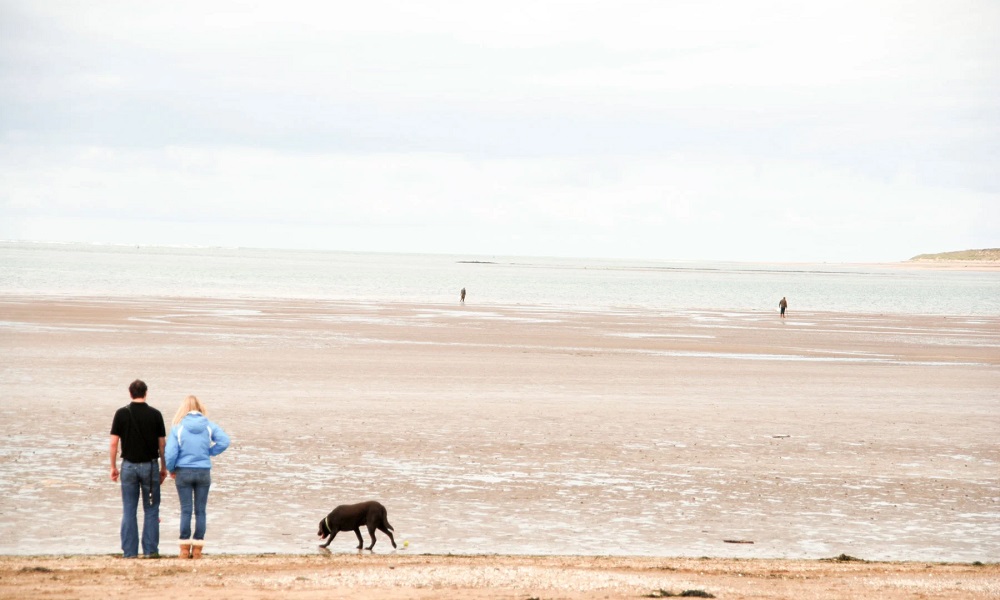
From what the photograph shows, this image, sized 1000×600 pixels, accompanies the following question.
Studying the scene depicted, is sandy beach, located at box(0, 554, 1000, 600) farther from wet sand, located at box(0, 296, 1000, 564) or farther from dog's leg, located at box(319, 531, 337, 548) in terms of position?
wet sand, located at box(0, 296, 1000, 564)

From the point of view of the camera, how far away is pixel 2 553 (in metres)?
11.0

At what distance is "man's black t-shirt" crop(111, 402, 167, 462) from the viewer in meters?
10.8

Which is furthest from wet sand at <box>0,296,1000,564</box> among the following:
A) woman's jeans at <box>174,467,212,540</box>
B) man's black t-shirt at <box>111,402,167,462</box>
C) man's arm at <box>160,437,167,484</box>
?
man's black t-shirt at <box>111,402,167,462</box>

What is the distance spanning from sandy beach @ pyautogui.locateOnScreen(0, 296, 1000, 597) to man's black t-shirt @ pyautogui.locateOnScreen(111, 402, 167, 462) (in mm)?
1309

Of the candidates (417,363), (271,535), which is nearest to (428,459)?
(271,535)

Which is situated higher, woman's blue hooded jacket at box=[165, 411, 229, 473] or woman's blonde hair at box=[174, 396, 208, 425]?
woman's blonde hair at box=[174, 396, 208, 425]

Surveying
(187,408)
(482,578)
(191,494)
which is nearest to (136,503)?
(191,494)

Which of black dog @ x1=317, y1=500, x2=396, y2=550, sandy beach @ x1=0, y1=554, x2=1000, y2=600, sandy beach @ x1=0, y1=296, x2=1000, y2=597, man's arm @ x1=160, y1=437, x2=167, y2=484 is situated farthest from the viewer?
sandy beach @ x1=0, y1=296, x2=1000, y2=597

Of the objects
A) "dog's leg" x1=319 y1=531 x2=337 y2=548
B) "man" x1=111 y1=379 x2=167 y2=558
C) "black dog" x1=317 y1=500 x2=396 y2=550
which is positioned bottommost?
"dog's leg" x1=319 y1=531 x2=337 y2=548

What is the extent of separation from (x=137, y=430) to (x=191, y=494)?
86cm

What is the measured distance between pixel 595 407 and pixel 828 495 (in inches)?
327

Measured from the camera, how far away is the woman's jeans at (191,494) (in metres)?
10.9

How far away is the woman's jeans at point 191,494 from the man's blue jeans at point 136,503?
276 millimetres

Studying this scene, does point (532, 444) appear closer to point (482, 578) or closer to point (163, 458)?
point (163, 458)
